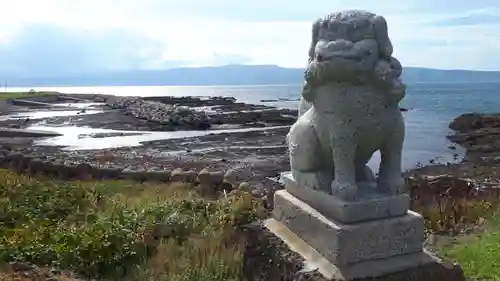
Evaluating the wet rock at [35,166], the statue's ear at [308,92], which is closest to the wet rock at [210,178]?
the wet rock at [35,166]

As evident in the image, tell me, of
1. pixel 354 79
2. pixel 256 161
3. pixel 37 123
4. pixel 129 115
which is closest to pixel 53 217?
pixel 354 79

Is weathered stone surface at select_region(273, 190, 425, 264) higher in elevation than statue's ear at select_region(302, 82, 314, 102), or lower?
lower

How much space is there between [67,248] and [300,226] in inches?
116

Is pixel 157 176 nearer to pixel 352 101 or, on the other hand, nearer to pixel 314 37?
pixel 314 37

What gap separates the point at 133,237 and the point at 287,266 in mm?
2584

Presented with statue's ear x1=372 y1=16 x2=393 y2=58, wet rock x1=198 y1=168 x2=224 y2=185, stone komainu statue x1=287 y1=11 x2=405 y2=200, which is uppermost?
statue's ear x1=372 y1=16 x2=393 y2=58

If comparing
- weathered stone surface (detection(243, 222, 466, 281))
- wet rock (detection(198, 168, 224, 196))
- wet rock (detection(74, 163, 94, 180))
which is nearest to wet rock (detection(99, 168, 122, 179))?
wet rock (detection(74, 163, 94, 180))

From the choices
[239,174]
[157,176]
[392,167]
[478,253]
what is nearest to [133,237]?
[392,167]

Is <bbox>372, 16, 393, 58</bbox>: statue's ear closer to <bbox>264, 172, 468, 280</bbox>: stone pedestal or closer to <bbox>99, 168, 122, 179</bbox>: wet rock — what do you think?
<bbox>264, 172, 468, 280</bbox>: stone pedestal

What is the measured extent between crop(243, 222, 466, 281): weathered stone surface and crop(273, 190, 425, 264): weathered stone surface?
0.46ft

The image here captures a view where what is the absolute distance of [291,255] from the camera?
4.65 m

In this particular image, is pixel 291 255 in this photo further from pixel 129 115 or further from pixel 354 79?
pixel 129 115

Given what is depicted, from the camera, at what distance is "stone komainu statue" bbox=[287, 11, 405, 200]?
13.3 feet

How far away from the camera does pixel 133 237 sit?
661 centimetres
